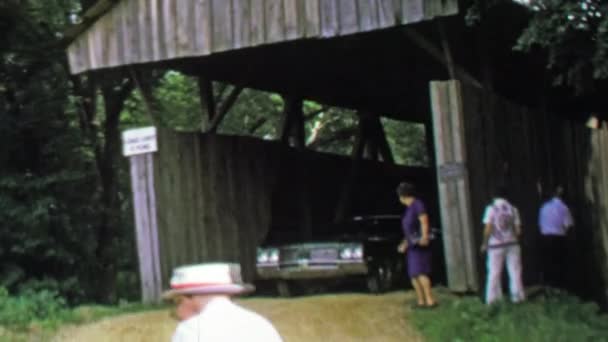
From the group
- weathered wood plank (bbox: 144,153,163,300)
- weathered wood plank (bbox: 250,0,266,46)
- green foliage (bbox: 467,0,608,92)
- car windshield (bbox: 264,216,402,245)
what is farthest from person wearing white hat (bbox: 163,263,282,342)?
weathered wood plank (bbox: 144,153,163,300)

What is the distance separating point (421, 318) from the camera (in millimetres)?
11750

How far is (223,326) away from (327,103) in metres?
16.9

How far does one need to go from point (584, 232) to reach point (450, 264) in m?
5.81

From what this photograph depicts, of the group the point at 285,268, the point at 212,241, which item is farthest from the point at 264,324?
the point at 212,241

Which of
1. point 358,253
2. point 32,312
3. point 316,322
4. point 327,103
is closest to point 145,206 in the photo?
point 32,312

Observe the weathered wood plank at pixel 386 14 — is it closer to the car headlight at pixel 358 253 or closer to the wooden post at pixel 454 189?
the wooden post at pixel 454 189

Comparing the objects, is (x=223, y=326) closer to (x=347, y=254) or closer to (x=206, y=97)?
(x=347, y=254)

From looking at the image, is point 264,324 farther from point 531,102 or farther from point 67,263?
point 531,102

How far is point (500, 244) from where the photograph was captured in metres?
12.3

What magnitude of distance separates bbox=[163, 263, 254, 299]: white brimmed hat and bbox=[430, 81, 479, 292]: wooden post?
27.5 ft

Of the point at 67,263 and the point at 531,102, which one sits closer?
the point at 67,263

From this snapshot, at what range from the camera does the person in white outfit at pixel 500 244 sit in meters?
12.2

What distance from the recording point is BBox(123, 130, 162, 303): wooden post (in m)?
15.0

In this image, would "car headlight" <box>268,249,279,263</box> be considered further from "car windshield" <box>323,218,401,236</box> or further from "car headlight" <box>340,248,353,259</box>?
"car windshield" <box>323,218,401,236</box>
